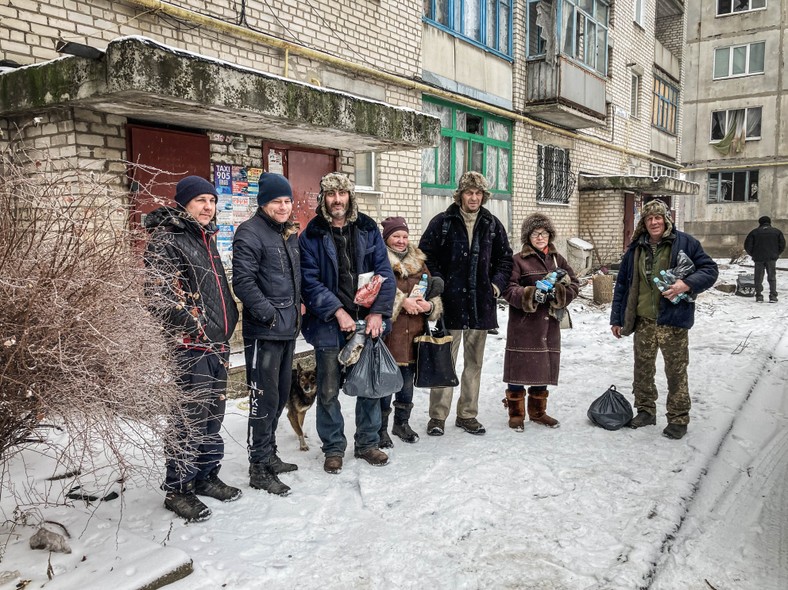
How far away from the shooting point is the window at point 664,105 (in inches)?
762

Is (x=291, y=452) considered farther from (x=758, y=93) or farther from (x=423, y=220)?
(x=758, y=93)

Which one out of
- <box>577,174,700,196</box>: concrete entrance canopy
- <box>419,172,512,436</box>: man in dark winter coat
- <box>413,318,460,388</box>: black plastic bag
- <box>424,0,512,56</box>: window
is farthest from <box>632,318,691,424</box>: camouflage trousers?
<box>577,174,700,196</box>: concrete entrance canopy

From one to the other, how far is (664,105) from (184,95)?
19.9 meters

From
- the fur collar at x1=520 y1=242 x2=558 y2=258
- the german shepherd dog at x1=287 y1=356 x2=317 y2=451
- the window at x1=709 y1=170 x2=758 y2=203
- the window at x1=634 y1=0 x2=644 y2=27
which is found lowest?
the german shepherd dog at x1=287 y1=356 x2=317 y2=451

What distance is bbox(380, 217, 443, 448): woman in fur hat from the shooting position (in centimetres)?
417

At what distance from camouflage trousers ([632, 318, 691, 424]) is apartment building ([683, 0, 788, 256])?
72.7ft

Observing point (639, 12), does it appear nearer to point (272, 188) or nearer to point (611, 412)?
point (611, 412)

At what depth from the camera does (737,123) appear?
24875mm

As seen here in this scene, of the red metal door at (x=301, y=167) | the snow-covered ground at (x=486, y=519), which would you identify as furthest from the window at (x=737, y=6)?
the snow-covered ground at (x=486, y=519)

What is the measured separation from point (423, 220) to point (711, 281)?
6.00 m

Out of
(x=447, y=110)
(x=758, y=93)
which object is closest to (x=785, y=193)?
(x=758, y=93)

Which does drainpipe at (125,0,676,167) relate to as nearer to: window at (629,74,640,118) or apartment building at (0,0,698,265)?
apartment building at (0,0,698,265)

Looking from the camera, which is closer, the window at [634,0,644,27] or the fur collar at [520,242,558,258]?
the fur collar at [520,242,558,258]

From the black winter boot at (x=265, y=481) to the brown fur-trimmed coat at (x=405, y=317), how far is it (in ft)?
3.84
